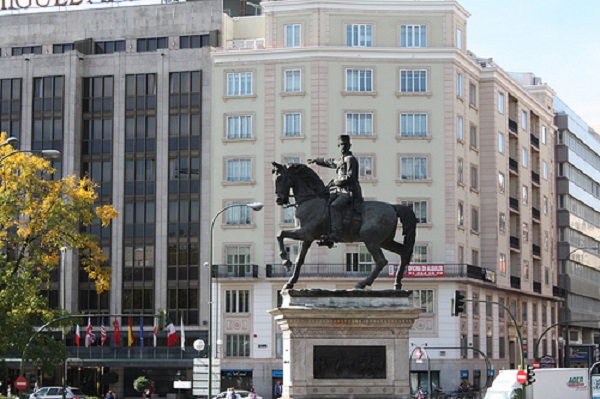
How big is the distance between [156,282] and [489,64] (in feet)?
109

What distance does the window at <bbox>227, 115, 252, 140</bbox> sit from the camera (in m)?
99.4

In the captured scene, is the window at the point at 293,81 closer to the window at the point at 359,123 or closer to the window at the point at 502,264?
the window at the point at 359,123

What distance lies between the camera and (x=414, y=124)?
9875 cm

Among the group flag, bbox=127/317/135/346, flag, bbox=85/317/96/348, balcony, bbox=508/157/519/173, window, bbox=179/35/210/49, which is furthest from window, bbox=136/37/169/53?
balcony, bbox=508/157/519/173

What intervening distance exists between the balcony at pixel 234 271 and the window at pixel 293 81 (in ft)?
46.2

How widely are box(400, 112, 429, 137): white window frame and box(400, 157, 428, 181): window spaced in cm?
193

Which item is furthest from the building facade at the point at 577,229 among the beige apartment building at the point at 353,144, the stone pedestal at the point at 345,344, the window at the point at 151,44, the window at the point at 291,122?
the stone pedestal at the point at 345,344

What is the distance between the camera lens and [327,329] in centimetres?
3100

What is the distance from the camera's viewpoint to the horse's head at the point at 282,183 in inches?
1256

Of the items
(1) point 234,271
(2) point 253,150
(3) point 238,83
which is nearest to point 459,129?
(2) point 253,150

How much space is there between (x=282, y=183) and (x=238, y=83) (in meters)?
68.8

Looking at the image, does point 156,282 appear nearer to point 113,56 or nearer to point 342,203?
point 113,56

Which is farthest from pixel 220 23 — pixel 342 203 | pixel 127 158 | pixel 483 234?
pixel 342 203

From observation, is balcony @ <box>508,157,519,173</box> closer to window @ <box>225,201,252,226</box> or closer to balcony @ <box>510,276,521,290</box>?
balcony @ <box>510,276,521,290</box>
